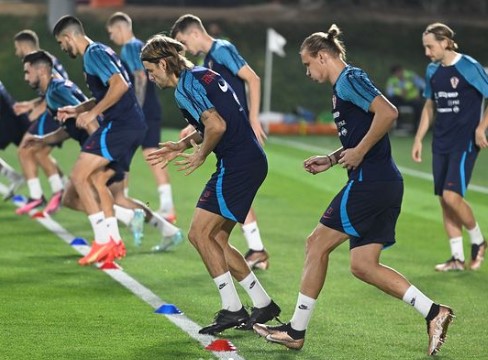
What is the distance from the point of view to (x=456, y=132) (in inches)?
483

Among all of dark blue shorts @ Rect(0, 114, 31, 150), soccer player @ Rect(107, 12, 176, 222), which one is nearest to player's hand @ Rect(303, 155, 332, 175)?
soccer player @ Rect(107, 12, 176, 222)

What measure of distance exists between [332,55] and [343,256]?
4.95 metres

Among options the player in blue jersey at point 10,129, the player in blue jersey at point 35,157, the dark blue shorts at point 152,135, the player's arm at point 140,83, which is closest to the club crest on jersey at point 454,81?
the player's arm at point 140,83

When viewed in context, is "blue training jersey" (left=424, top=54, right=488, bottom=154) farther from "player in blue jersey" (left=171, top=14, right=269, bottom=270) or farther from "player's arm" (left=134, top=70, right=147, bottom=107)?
"player's arm" (left=134, top=70, right=147, bottom=107)

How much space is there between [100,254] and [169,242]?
41.5 inches

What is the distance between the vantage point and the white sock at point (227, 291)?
9.09 metres

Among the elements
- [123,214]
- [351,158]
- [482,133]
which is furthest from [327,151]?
[351,158]

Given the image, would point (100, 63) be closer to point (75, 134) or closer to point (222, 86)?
point (75, 134)

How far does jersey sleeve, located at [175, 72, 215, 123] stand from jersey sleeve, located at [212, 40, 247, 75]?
3149mm

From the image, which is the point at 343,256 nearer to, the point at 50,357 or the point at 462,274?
the point at 462,274

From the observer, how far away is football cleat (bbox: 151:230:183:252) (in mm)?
12930

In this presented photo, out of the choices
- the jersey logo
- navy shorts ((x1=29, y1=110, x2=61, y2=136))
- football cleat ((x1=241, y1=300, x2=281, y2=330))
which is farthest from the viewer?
navy shorts ((x1=29, y1=110, x2=61, y2=136))

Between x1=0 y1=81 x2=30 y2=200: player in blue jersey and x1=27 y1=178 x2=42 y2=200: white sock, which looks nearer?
x1=27 y1=178 x2=42 y2=200: white sock

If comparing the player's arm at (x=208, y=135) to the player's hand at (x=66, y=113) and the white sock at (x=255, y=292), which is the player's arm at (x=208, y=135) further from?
the player's hand at (x=66, y=113)
